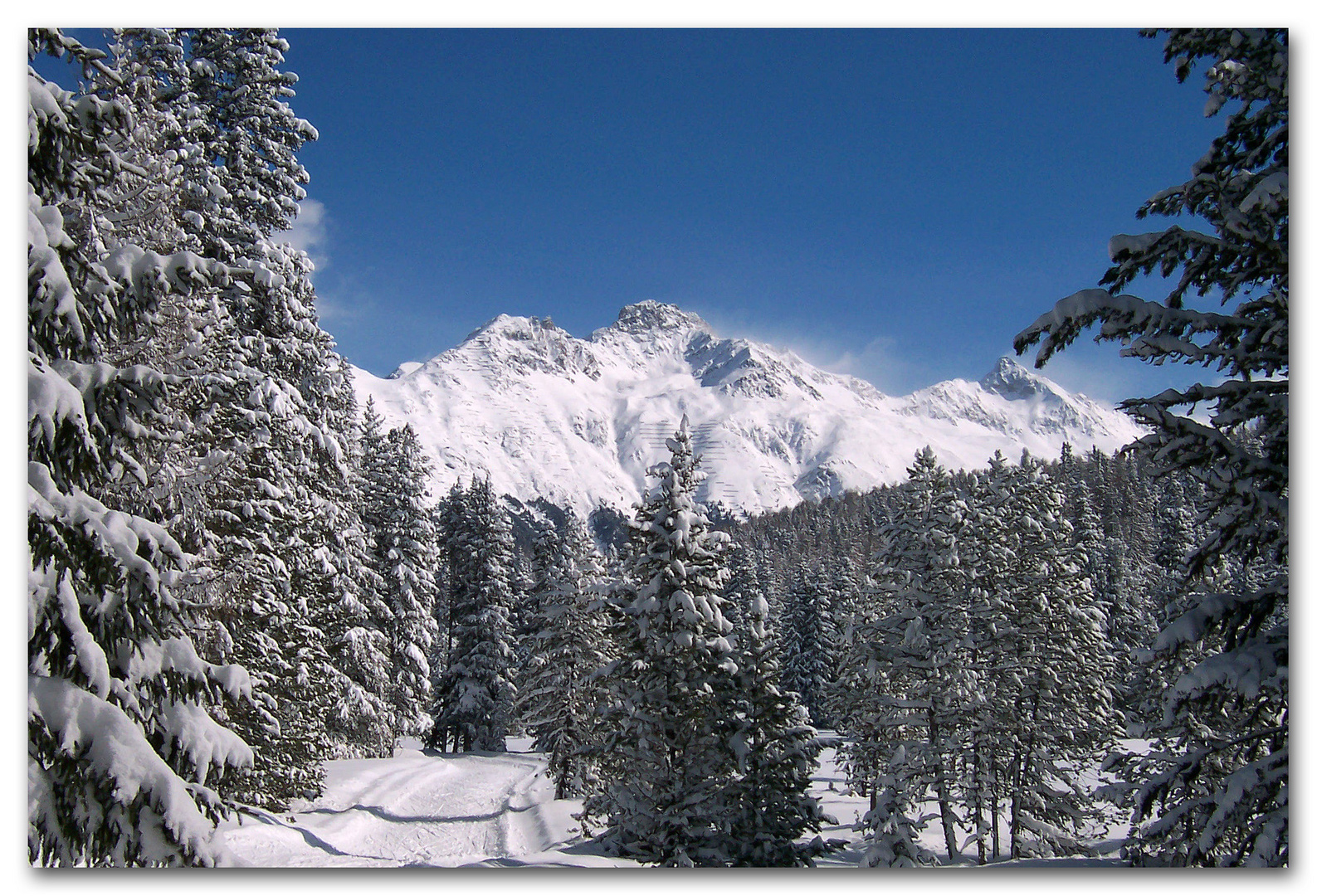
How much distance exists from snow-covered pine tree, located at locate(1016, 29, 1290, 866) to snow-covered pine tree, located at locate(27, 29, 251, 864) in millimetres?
6529

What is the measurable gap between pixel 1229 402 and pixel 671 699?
935cm

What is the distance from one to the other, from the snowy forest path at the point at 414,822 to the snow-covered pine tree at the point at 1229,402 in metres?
6.48

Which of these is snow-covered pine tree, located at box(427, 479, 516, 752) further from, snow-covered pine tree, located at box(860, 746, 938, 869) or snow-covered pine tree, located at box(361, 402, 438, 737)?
snow-covered pine tree, located at box(860, 746, 938, 869)

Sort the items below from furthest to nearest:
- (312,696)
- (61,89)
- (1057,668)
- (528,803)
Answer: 1. (528,803)
2. (1057,668)
3. (312,696)
4. (61,89)

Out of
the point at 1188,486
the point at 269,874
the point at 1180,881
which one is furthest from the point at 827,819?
the point at 269,874

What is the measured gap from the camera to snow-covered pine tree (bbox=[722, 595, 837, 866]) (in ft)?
40.0

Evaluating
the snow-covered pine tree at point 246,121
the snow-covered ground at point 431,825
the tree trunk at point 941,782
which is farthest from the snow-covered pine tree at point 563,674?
the snow-covered pine tree at point 246,121

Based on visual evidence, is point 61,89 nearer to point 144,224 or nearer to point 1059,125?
point 144,224

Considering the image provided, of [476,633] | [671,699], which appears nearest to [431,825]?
[671,699]

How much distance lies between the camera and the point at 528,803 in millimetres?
24312

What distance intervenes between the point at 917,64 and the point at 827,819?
11473 mm

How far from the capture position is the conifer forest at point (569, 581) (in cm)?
507

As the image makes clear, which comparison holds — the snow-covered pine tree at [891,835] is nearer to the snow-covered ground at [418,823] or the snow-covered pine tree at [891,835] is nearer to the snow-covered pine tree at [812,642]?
the snow-covered ground at [418,823]

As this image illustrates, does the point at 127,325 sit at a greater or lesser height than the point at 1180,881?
greater
